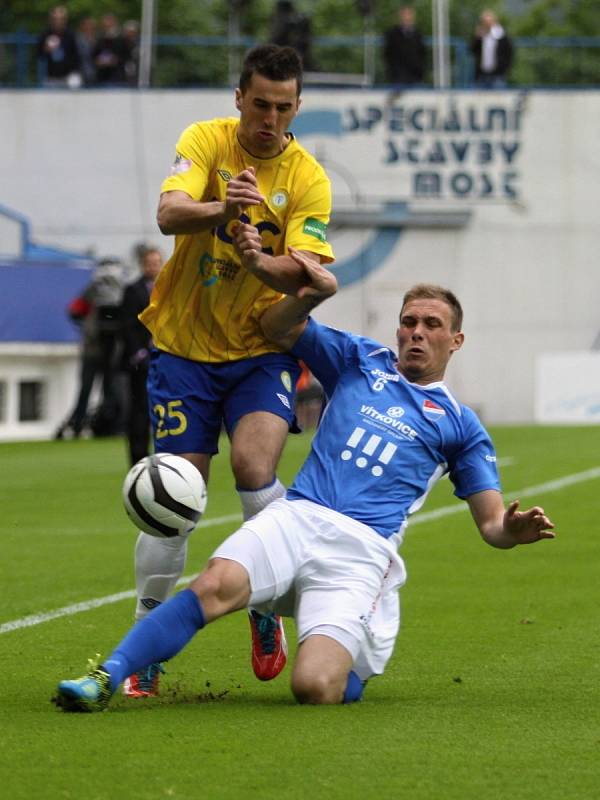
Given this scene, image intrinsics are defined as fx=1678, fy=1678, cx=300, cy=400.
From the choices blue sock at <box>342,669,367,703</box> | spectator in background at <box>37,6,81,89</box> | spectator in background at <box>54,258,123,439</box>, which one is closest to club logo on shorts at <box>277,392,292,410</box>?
blue sock at <box>342,669,367,703</box>

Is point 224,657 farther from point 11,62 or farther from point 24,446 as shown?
point 11,62

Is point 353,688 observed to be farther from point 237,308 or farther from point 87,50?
point 87,50

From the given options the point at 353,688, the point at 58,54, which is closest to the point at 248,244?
the point at 353,688

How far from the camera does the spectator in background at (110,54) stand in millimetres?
29875

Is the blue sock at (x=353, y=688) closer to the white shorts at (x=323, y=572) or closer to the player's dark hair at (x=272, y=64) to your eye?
the white shorts at (x=323, y=572)

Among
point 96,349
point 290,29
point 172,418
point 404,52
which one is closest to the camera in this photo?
point 172,418

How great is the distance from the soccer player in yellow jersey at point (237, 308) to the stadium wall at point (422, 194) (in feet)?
82.3

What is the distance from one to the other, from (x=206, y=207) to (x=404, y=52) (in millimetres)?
25866

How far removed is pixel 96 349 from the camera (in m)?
22.9

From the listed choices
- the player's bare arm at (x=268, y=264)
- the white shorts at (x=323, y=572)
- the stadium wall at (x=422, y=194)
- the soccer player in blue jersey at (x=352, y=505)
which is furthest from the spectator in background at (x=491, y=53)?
the white shorts at (x=323, y=572)

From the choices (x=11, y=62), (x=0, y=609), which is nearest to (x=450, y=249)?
(x=11, y=62)

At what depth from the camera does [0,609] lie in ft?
27.9

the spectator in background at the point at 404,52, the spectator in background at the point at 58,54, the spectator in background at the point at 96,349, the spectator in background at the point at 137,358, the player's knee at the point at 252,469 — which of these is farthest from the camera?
the spectator in background at the point at 404,52

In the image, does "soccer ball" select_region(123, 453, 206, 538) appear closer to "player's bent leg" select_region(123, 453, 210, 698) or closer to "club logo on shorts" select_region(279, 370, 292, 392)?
"player's bent leg" select_region(123, 453, 210, 698)
